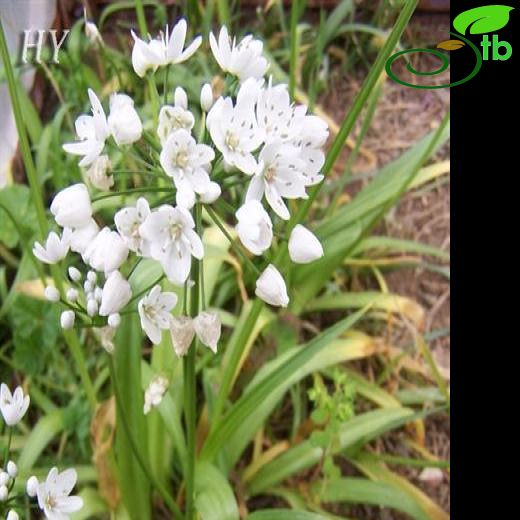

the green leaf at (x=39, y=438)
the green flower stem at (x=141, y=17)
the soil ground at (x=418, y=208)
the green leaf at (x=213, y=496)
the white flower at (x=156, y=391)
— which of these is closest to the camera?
the white flower at (x=156, y=391)

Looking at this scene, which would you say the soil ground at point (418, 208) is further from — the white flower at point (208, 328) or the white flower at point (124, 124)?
the white flower at point (124, 124)

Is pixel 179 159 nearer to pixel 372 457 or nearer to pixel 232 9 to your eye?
pixel 372 457

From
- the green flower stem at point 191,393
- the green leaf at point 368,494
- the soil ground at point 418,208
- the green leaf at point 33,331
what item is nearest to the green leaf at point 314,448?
the green leaf at point 368,494

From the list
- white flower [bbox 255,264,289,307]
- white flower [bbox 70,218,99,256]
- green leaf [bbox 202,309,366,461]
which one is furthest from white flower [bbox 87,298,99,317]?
green leaf [bbox 202,309,366,461]

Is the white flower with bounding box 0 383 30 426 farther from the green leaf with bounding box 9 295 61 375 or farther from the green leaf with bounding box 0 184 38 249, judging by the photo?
the green leaf with bounding box 0 184 38 249

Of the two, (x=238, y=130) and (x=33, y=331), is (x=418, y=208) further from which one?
(x=238, y=130)

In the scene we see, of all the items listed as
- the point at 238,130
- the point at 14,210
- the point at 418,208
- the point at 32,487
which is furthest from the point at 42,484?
the point at 418,208

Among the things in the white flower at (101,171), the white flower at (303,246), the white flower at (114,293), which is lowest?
the white flower at (114,293)
